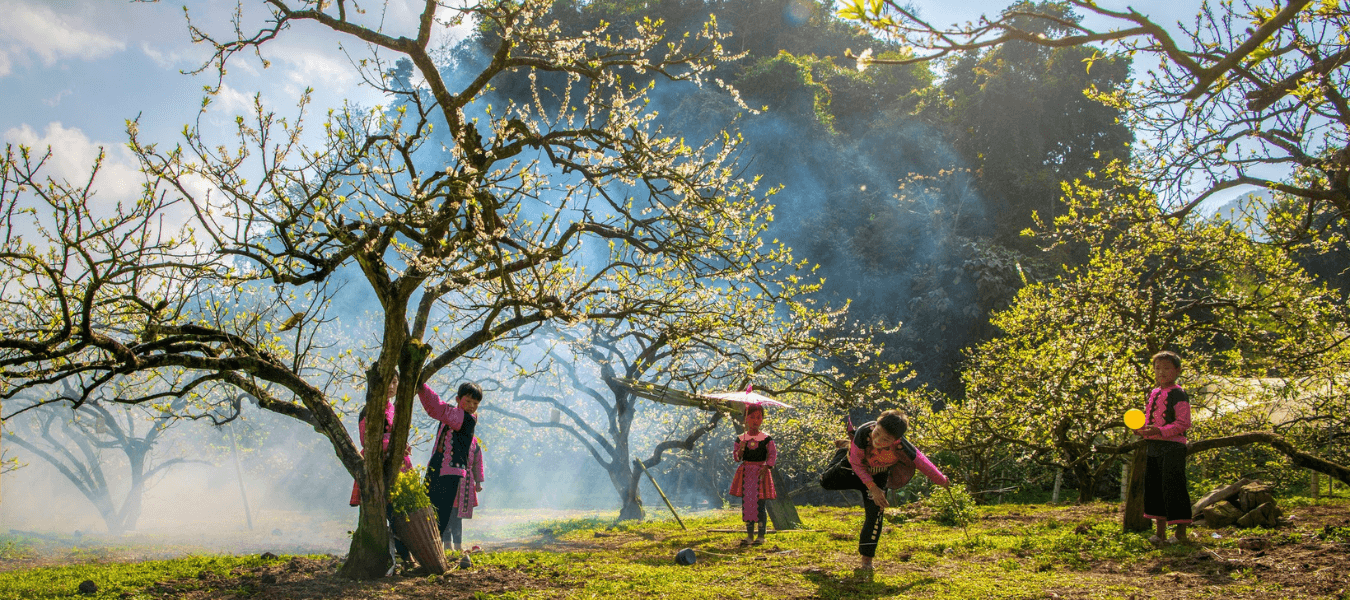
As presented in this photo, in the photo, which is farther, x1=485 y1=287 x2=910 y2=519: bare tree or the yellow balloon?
x1=485 y1=287 x2=910 y2=519: bare tree

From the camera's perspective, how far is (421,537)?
21.9 ft

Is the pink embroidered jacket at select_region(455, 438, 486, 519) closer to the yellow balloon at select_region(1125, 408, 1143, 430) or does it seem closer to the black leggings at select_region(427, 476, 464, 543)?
the black leggings at select_region(427, 476, 464, 543)

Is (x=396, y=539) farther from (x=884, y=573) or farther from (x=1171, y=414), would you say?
(x=1171, y=414)

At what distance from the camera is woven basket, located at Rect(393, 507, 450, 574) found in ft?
21.9

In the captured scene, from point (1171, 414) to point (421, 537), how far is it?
732cm

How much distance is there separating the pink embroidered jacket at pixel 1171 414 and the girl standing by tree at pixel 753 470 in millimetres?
4435

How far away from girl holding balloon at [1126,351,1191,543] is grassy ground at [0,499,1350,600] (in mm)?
280

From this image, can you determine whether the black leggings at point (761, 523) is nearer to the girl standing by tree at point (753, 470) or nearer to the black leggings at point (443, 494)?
the girl standing by tree at point (753, 470)

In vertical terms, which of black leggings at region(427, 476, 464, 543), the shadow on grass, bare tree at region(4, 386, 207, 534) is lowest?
bare tree at region(4, 386, 207, 534)

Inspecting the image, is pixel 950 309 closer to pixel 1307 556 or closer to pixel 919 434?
pixel 919 434

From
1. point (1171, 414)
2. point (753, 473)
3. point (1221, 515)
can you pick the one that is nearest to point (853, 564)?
point (753, 473)

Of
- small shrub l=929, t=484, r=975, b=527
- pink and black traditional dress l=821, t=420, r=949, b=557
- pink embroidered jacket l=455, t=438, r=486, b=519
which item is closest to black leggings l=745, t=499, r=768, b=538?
small shrub l=929, t=484, r=975, b=527

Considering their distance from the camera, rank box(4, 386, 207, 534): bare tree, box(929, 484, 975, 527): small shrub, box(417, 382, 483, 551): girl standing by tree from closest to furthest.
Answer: box(417, 382, 483, 551): girl standing by tree < box(929, 484, 975, 527): small shrub < box(4, 386, 207, 534): bare tree

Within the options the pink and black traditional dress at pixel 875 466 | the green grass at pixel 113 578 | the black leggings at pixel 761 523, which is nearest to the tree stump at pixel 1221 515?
the pink and black traditional dress at pixel 875 466
